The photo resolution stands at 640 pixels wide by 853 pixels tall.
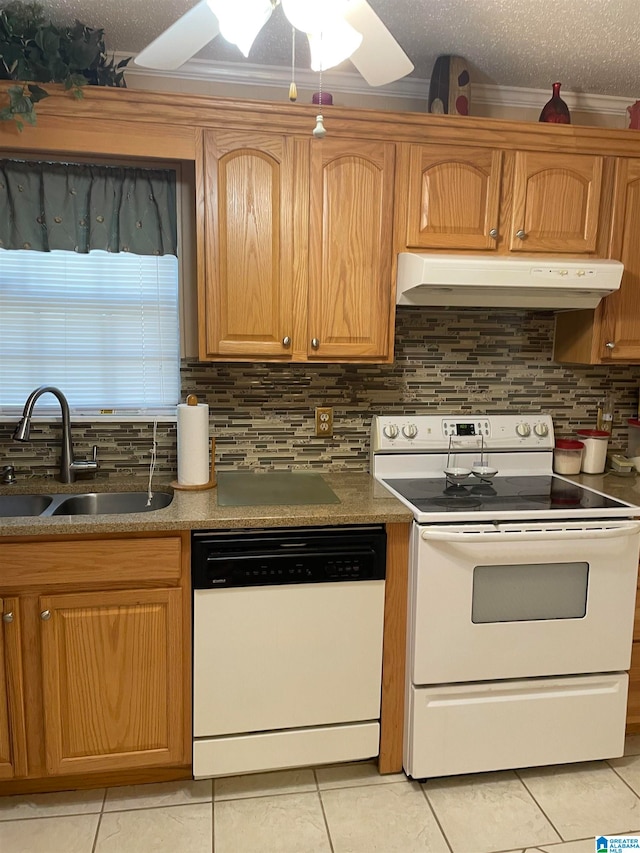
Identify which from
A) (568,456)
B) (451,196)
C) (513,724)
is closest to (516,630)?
(513,724)

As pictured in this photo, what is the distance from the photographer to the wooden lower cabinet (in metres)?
1.83

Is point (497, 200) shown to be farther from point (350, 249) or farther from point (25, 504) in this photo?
point (25, 504)

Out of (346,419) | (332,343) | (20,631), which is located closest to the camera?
(20,631)

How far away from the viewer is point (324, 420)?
2492 millimetres

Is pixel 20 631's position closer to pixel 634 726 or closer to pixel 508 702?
pixel 508 702

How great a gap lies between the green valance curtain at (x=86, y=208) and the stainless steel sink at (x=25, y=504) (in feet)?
2.98

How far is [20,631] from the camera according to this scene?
1.84m

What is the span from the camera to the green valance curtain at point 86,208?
221cm

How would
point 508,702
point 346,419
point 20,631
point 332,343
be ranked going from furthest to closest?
point 346,419
point 332,343
point 508,702
point 20,631

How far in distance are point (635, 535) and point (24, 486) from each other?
2.15 metres

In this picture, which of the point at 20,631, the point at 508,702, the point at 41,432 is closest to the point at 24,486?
the point at 41,432

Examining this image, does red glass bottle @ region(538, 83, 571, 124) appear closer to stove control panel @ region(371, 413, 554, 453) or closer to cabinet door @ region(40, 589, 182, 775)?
stove control panel @ region(371, 413, 554, 453)

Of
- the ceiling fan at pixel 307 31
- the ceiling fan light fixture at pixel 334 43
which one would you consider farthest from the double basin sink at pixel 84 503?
the ceiling fan light fixture at pixel 334 43

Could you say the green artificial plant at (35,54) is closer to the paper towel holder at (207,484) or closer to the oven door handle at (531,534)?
the paper towel holder at (207,484)
